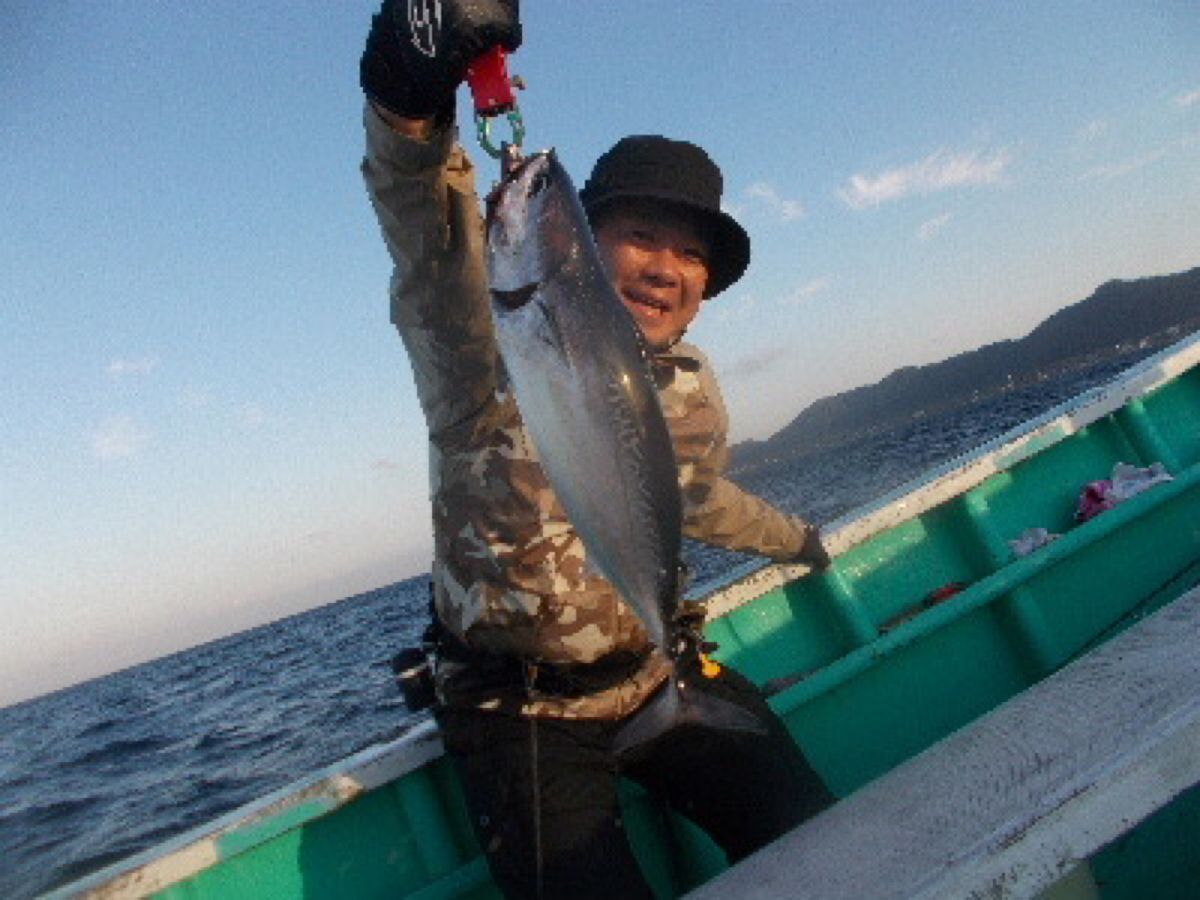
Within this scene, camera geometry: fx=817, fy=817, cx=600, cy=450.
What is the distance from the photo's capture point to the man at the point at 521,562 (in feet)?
8.12

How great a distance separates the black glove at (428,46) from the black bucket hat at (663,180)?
125 cm

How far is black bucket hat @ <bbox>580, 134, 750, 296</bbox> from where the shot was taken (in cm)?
358

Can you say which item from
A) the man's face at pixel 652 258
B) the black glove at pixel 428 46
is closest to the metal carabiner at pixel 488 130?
the black glove at pixel 428 46

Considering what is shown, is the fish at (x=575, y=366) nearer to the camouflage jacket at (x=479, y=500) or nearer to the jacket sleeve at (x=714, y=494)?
the camouflage jacket at (x=479, y=500)

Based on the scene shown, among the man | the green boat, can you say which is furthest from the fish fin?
the green boat

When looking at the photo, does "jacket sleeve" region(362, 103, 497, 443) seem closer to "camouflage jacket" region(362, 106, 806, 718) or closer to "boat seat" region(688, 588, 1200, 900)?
"camouflage jacket" region(362, 106, 806, 718)

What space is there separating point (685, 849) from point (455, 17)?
3.71 m

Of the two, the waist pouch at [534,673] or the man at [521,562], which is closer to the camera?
the man at [521,562]

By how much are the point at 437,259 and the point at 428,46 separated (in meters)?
0.65

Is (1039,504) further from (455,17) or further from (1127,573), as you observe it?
(455,17)

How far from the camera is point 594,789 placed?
2982mm

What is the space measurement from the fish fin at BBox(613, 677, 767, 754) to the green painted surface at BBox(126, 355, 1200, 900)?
47.3 inches

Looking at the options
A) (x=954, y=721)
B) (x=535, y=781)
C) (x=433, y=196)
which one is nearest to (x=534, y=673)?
(x=535, y=781)

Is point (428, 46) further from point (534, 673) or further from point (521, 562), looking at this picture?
point (534, 673)
